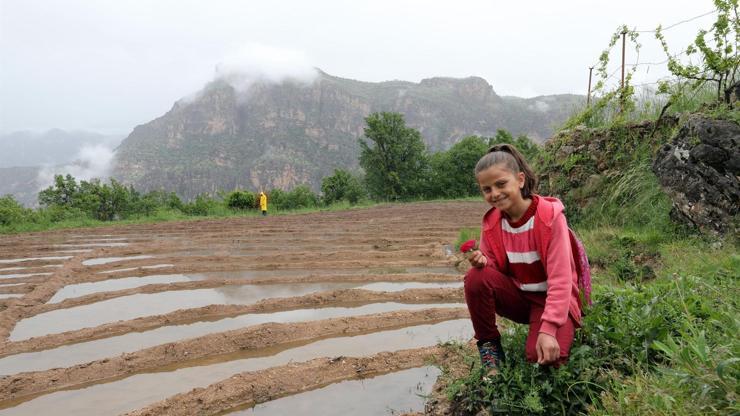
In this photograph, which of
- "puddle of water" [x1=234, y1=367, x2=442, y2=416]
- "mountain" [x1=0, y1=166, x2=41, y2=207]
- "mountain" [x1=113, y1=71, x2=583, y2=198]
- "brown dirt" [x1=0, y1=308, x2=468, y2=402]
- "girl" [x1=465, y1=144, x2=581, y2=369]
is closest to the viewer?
"girl" [x1=465, y1=144, x2=581, y2=369]

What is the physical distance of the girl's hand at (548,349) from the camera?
2.02 m

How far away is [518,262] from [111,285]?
635 cm

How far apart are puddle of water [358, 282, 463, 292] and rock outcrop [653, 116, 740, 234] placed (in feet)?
9.05

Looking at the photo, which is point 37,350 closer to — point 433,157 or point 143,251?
point 143,251

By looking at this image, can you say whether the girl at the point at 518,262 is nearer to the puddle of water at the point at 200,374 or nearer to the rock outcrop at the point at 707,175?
the puddle of water at the point at 200,374

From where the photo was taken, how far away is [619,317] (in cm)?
231

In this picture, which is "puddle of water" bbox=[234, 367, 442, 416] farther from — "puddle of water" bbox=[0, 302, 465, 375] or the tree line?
the tree line

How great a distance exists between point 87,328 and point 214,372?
1.97 metres

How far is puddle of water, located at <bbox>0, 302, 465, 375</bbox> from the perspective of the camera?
12.5ft

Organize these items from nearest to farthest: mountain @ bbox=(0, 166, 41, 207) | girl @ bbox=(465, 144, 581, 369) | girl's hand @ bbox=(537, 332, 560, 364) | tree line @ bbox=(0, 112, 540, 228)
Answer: girl's hand @ bbox=(537, 332, 560, 364)
girl @ bbox=(465, 144, 581, 369)
tree line @ bbox=(0, 112, 540, 228)
mountain @ bbox=(0, 166, 41, 207)

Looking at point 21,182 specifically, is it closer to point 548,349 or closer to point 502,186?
point 502,186

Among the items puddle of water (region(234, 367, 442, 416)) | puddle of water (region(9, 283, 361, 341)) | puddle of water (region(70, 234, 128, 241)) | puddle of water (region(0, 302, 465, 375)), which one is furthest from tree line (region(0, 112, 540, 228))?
puddle of water (region(234, 367, 442, 416))

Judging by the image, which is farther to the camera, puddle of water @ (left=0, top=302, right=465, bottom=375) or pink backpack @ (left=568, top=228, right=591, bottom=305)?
puddle of water @ (left=0, top=302, right=465, bottom=375)

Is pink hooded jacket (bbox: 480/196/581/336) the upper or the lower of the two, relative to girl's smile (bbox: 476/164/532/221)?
lower
